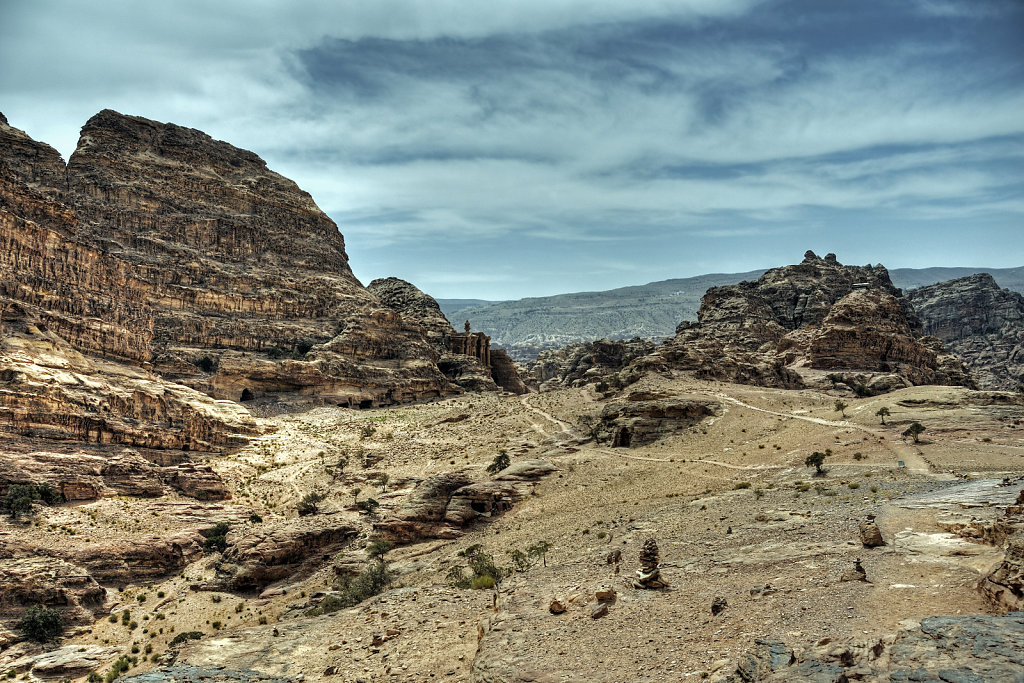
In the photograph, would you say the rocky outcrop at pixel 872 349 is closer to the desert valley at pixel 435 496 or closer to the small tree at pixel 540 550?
the desert valley at pixel 435 496

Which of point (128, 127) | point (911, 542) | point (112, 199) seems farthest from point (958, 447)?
point (128, 127)

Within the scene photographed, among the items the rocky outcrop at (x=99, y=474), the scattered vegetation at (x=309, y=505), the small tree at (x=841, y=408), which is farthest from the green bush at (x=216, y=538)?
the small tree at (x=841, y=408)

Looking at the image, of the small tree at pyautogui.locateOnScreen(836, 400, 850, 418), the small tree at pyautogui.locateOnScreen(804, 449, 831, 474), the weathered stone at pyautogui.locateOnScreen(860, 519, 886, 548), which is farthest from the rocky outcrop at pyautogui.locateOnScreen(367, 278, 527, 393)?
the weathered stone at pyautogui.locateOnScreen(860, 519, 886, 548)

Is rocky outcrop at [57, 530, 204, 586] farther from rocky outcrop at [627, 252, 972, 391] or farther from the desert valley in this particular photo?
rocky outcrop at [627, 252, 972, 391]

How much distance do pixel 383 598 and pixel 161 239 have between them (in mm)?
77738

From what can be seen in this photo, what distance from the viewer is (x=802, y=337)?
275 ft

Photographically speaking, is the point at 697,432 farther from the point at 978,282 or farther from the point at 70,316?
the point at 978,282

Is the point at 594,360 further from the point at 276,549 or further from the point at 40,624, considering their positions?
the point at 40,624

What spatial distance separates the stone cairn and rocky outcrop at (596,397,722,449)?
26716 millimetres

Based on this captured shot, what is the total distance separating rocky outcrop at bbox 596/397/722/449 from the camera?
46656 millimetres

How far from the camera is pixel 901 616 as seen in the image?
1274 cm

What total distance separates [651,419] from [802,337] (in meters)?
46.0

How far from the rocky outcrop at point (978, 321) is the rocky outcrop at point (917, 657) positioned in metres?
133

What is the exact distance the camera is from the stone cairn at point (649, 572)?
18.7 m
